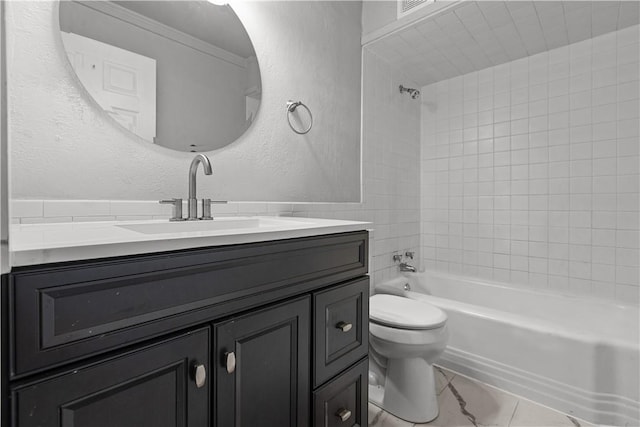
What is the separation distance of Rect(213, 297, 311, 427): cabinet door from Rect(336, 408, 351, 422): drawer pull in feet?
0.54

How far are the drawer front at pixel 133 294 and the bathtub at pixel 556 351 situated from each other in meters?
1.42

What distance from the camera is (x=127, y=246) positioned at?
593 millimetres

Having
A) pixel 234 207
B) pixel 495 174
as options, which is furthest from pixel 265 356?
pixel 495 174

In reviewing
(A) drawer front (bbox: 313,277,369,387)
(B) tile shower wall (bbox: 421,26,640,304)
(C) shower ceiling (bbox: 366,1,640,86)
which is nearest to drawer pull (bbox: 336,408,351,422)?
(A) drawer front (bbox: 313,277,369,387)

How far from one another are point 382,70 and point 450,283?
1.72 meters

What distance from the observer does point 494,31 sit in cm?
203

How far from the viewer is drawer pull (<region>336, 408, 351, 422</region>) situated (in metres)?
1.09

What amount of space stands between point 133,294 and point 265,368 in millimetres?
398

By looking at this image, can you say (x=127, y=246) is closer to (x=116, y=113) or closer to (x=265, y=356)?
(x=265, y=356)

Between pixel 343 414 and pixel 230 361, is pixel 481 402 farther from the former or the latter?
pixel 230 361

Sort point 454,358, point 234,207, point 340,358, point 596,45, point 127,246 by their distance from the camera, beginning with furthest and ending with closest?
point 596,45 < point 454,358 < point 234,207 < point 340,358 < point 127,246

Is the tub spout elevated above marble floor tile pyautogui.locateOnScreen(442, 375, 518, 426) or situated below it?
above

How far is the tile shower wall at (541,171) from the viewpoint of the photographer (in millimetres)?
2029

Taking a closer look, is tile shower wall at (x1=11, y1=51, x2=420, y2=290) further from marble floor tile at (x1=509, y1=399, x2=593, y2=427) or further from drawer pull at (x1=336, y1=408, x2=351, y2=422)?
marble floor tile at (x1=509, y1=399, x2=593, y2=427)
